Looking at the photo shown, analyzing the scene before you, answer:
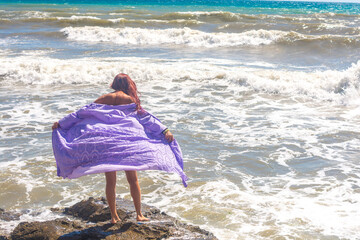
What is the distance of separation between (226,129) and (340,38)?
570 inches

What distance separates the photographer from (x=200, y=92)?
11.4m

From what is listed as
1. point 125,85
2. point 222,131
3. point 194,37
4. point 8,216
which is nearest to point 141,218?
point 125,85

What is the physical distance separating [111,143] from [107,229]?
0.76m

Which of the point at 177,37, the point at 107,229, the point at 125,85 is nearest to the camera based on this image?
the point at 107,229

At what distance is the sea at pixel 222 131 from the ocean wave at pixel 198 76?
0.04 m

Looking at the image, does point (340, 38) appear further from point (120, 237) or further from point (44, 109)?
point (120, 237)

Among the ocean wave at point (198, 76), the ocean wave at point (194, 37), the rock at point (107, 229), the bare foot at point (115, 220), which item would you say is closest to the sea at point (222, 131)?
the ocean wave at point (198, 76)

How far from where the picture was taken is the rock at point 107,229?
3.54 metres

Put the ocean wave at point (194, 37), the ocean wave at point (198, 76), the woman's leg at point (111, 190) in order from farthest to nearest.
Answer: the ocean wave at point (194, 37)
the ocean wave at point (198, 76)
the woman's leg at point (111, 190)

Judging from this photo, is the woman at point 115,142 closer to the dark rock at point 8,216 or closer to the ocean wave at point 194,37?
the dark rock at point 8,216

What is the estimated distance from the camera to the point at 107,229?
12.1ft

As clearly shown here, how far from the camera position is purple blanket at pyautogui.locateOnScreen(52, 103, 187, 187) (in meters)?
3.54

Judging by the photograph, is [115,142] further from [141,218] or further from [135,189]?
[141,218]

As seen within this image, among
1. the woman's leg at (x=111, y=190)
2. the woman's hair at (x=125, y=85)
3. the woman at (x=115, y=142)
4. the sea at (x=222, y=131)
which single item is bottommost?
the sea at (x=222, y=131)
